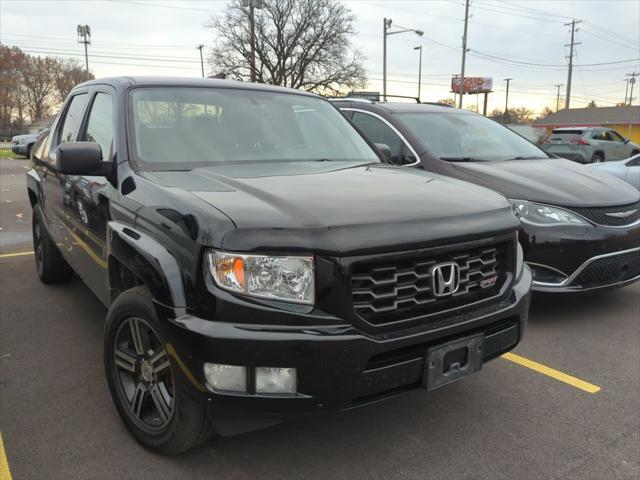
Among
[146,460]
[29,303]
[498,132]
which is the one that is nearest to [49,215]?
[29,303]

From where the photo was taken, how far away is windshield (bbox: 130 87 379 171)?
3.00 meters

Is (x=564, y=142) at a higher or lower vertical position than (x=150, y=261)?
higher

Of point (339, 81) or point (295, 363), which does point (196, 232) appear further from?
point (339, 81)

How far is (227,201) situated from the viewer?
2242 mm

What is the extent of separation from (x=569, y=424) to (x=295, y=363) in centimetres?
175

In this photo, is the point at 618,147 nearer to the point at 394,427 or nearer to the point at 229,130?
the point at 229,130

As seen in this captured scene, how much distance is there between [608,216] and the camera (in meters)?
4.27

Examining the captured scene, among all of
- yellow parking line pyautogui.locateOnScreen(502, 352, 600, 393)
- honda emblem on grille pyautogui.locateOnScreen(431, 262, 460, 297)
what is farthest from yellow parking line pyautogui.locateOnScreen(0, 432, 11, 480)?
yellow parking line pyautogui.locateOnScreen(502, 352, 600, 393)

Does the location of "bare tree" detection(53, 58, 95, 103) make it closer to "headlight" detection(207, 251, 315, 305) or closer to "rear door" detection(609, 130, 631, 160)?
"rear door" detection(609, 130, 631, 160)

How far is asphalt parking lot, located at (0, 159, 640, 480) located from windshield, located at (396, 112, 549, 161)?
192cm

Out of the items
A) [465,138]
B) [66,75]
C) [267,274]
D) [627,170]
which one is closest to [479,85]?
[66,75]

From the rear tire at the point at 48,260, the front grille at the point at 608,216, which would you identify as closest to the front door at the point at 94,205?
the rear tire at the point at 48,260

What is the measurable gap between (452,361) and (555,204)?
7.78 feet

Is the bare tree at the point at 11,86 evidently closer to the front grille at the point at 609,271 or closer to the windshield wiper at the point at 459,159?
the windshield wiper at the point at 459,159
